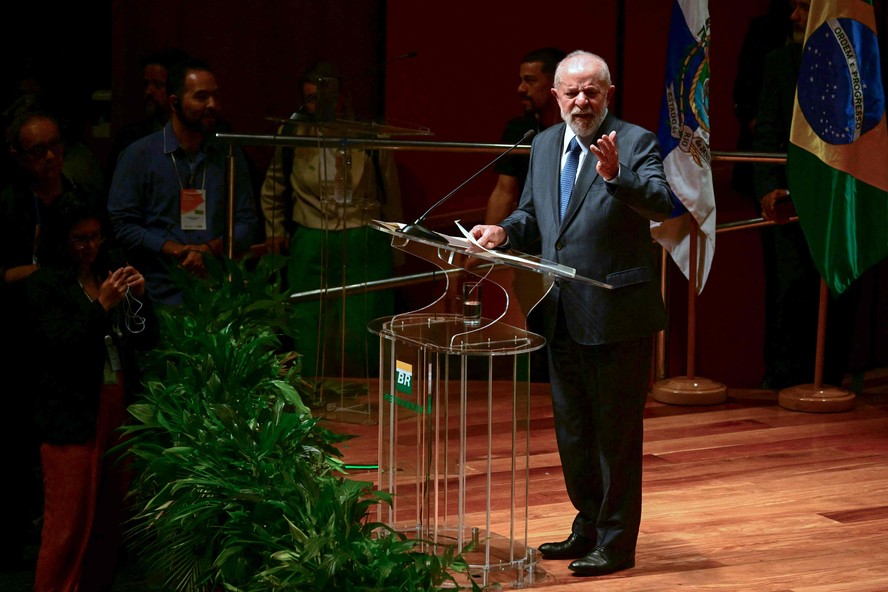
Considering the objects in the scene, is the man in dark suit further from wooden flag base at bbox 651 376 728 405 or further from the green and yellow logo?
wooden flag base at bbox 651 376 728 405

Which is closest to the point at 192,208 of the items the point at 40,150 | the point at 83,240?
the point at 40,150

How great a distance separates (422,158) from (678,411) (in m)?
2.14

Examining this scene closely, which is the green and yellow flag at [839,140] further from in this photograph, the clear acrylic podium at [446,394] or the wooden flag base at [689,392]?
the clear acrylic podium at [446,394]

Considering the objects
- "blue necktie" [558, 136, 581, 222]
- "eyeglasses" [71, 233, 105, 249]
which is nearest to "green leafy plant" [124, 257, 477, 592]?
"eyeglasses" [71, 233, 105, 249]

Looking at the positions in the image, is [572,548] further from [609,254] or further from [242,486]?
[242,486]

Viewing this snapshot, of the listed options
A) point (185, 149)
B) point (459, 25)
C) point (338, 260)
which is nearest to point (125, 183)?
point (185, 149)

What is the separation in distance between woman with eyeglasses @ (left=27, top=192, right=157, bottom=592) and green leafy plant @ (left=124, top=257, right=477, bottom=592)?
0.14 m

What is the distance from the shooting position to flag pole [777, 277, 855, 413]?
5.52 m

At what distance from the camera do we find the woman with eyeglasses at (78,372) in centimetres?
394

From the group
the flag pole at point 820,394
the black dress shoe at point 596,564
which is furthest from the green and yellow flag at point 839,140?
the black dress shoe at point 596,564

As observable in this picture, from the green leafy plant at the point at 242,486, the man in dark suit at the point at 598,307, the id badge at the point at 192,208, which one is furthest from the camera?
the id badge at the point at 192,208

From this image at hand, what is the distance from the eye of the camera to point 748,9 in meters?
6.55

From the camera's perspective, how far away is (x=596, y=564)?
11.3ft

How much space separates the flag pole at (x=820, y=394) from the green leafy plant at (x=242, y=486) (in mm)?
2392
